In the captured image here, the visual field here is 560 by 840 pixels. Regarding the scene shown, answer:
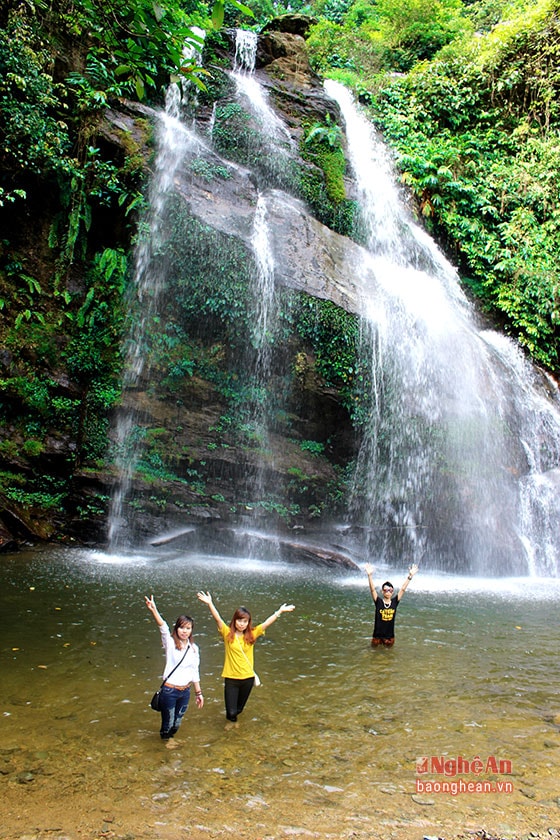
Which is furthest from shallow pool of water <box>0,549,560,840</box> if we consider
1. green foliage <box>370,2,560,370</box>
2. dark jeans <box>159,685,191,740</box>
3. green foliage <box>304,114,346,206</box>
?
green foliage <box>304,114,346,206</box>

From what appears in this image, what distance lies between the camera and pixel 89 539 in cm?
1148

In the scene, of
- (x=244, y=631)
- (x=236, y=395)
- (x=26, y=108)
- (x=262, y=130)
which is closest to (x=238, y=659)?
(x=244, y=631)

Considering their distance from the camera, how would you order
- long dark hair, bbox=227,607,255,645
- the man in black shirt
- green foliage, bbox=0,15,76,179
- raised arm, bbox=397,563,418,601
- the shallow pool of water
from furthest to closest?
green foliage, bbox=0,15,76,179 → raised arm, bbox=397,563,418,601 → the man in black shirt → long dark hair, bbox=227,607,255,645 → the shallow pool of water

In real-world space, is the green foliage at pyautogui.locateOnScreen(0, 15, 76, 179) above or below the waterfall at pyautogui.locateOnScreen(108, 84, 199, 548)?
above

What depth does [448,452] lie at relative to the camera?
12.6 m

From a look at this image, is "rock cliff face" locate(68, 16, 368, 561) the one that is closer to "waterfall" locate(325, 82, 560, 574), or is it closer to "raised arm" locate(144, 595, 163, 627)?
"waterfall" locate(325, 82, 560, 574)

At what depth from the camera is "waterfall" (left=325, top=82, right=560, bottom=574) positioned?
1202 centimetres

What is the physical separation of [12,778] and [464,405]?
453 inches

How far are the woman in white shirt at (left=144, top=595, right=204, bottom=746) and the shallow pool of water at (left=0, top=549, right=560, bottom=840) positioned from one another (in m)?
0.13

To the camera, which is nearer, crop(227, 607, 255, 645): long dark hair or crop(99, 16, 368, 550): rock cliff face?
crop(227, 607, 255, 645): long dark hair

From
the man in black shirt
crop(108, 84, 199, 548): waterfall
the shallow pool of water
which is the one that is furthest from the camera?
crop(108, 84, 199, 548): waterfall

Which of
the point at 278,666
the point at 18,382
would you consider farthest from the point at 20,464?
the point at 278,666

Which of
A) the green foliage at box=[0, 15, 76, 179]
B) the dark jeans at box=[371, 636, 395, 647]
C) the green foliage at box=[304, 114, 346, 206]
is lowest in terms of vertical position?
the dark jeans at box=[371, 636, 395, 647]

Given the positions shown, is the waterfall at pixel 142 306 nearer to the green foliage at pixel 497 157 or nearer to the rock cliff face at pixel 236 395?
the rock cliff face at pixel 236 395
